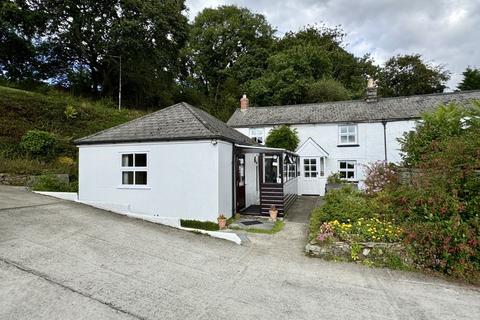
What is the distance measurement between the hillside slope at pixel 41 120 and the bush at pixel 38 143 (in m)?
0.39

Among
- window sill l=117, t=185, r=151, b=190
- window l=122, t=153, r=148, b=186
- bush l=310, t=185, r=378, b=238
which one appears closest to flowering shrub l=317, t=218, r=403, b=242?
bush l=310, t=185, r=378, b=238

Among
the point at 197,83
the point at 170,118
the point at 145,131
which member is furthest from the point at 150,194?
the point at 197,83

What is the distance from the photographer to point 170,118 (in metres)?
12.0

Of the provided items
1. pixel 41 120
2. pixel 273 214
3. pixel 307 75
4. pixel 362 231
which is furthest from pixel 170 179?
pixel 307 75

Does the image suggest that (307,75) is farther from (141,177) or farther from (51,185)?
(51,185)

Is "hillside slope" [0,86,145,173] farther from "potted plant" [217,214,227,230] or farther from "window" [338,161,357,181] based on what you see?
"window" [338,161,357,181]

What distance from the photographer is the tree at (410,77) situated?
115 ft

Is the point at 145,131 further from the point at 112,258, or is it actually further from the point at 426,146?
the point at 426,146

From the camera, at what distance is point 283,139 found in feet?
68.0

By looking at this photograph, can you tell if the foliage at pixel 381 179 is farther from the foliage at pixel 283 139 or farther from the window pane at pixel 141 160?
the foliage at pixel 283 139

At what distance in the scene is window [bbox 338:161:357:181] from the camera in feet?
66.7

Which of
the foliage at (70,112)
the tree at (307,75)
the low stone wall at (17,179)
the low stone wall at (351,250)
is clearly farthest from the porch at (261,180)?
the tree at (307,75)

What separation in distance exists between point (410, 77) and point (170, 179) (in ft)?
123

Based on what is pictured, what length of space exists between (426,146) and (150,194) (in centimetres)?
1074
